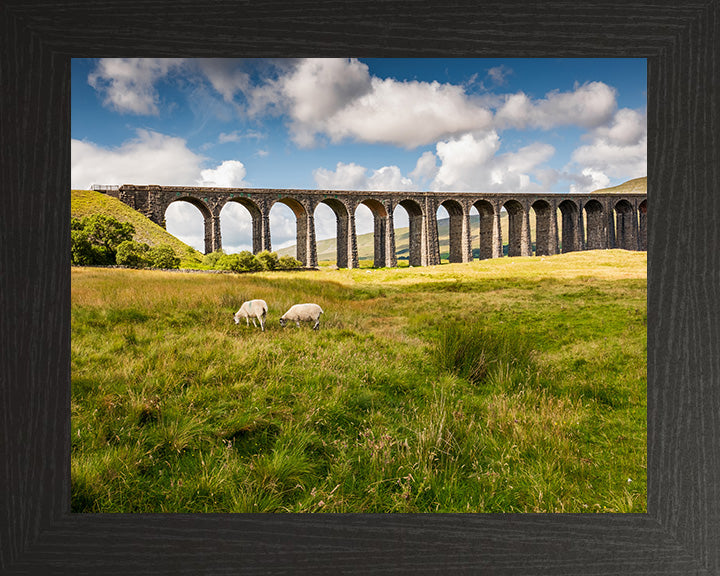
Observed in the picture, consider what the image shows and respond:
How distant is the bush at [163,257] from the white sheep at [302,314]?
1.28m

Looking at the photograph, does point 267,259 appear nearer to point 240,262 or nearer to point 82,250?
point 240,262

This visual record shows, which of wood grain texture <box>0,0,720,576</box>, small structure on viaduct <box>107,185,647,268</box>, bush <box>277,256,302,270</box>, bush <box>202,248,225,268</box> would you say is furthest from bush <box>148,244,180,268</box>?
small structure on viaduct <box>107,185,647,268</box>

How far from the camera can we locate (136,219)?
4035mm

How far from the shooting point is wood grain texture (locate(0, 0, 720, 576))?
1862 millimetres

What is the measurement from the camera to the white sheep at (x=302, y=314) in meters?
3.70

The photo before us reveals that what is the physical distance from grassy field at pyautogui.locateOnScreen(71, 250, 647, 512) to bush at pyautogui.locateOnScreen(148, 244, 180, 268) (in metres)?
0.15

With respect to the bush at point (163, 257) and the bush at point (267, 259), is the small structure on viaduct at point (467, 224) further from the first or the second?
the bush at point (163, 257)

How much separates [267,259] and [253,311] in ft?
4.57

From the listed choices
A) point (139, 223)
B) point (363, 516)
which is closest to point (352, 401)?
point (363, 516)

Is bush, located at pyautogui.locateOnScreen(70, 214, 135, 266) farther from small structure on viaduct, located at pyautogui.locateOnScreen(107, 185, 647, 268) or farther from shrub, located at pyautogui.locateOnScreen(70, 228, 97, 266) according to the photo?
small structure on viaduct, located at pyautogui.locateOnScreen(107, 185, 647, 268)

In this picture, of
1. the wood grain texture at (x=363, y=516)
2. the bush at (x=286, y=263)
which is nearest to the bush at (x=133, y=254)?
the bush at (x=286, y=263)

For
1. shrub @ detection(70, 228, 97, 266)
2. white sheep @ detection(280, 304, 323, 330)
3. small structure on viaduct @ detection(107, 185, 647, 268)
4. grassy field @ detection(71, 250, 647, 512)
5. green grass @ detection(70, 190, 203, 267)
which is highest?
small structure on viaduct @ detection(107, 185, 647, 268)

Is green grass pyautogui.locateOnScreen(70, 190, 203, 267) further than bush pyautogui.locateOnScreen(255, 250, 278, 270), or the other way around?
bush pyautogui.locateOnScreen(255, 250, 278, 270)

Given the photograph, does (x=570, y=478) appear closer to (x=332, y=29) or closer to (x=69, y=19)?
(x=332, y=29)
